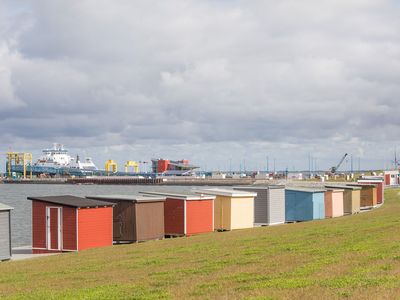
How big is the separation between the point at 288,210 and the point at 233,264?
30.2 metres

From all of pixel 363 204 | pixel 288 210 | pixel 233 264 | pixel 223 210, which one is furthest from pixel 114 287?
pixel 363 204

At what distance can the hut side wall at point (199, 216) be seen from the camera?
113 feet

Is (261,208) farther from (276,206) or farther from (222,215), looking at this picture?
(222,215)

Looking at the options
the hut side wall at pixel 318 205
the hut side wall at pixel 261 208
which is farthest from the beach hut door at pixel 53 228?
the hut side wall at pixel 318 205

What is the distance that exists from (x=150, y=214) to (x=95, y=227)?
3505mm

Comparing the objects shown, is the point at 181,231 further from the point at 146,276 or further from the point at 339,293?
the point at 339,293

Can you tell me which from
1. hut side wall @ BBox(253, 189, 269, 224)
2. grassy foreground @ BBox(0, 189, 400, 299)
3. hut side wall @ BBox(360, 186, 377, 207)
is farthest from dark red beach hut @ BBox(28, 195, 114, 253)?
hut side wall @ BBox(360, 186, 377, 207)

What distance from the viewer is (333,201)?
52594 millimetres

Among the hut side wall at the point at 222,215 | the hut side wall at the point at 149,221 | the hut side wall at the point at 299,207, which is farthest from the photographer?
the hut side wall at the point at 299,207

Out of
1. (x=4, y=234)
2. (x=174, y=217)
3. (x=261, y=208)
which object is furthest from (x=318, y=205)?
(x=4, y=234)

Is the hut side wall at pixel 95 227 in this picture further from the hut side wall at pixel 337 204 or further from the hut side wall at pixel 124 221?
the hut side wall at pixel 337 204

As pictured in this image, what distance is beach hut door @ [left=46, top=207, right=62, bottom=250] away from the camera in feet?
95.1

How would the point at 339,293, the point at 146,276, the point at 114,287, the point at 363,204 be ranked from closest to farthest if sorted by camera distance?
1. the point at 339,293
2. the point at 114,287
3. the point at 146,276
4. the point at 363,204

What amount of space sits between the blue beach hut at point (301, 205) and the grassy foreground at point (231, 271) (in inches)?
850
